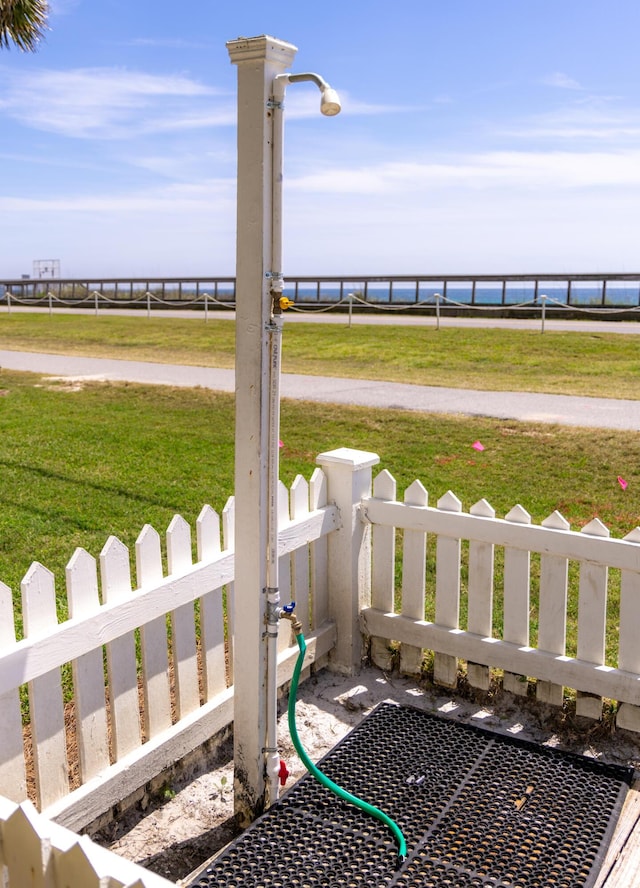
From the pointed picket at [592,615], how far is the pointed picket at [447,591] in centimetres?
55

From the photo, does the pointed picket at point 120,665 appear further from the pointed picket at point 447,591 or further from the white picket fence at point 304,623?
the pointed picket at point 447,591

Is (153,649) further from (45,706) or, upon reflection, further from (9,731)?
(9,731)

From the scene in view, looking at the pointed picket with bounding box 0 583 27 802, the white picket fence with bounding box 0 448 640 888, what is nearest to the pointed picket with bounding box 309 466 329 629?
the white picket fence with bounding box 0 448 640 888

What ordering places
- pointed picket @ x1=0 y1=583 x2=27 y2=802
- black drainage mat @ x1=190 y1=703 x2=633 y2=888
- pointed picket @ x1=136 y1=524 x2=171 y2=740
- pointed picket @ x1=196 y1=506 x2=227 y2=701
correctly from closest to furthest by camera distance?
pointed picket @ x1=0 y1=583 x2=27 y2=802 → black drainage mat @ x1=190 y1=703 x2=633 y2=888 → pointed picket @ x1=136 y1=524 x2=171 y2=740 → pointed picket @ x1=196 y1=506 x2=227 y2=701

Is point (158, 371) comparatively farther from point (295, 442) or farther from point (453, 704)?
point (453, 704)

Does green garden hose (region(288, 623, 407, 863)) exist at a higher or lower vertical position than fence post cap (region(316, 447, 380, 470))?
lower

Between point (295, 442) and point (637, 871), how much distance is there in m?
5.98

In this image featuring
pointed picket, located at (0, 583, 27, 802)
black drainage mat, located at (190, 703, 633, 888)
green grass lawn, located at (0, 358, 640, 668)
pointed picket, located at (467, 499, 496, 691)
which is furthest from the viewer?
green grass lawn, located at (0, 358, 640, 668)

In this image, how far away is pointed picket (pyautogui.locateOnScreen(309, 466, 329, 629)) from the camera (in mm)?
3879

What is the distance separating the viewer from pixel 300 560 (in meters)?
3.80

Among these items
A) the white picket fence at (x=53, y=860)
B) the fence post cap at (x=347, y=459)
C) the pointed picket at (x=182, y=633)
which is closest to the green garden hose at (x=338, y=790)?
the pointed picket at (x=182, y=633)

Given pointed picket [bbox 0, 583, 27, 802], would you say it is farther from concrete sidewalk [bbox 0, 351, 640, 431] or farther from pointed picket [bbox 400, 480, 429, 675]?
concrete sidewalk [bbox 0, 351, 640, 431]

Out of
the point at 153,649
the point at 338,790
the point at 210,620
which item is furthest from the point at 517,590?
the point at 153,649

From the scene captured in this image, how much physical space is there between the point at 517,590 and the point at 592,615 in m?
0.33
